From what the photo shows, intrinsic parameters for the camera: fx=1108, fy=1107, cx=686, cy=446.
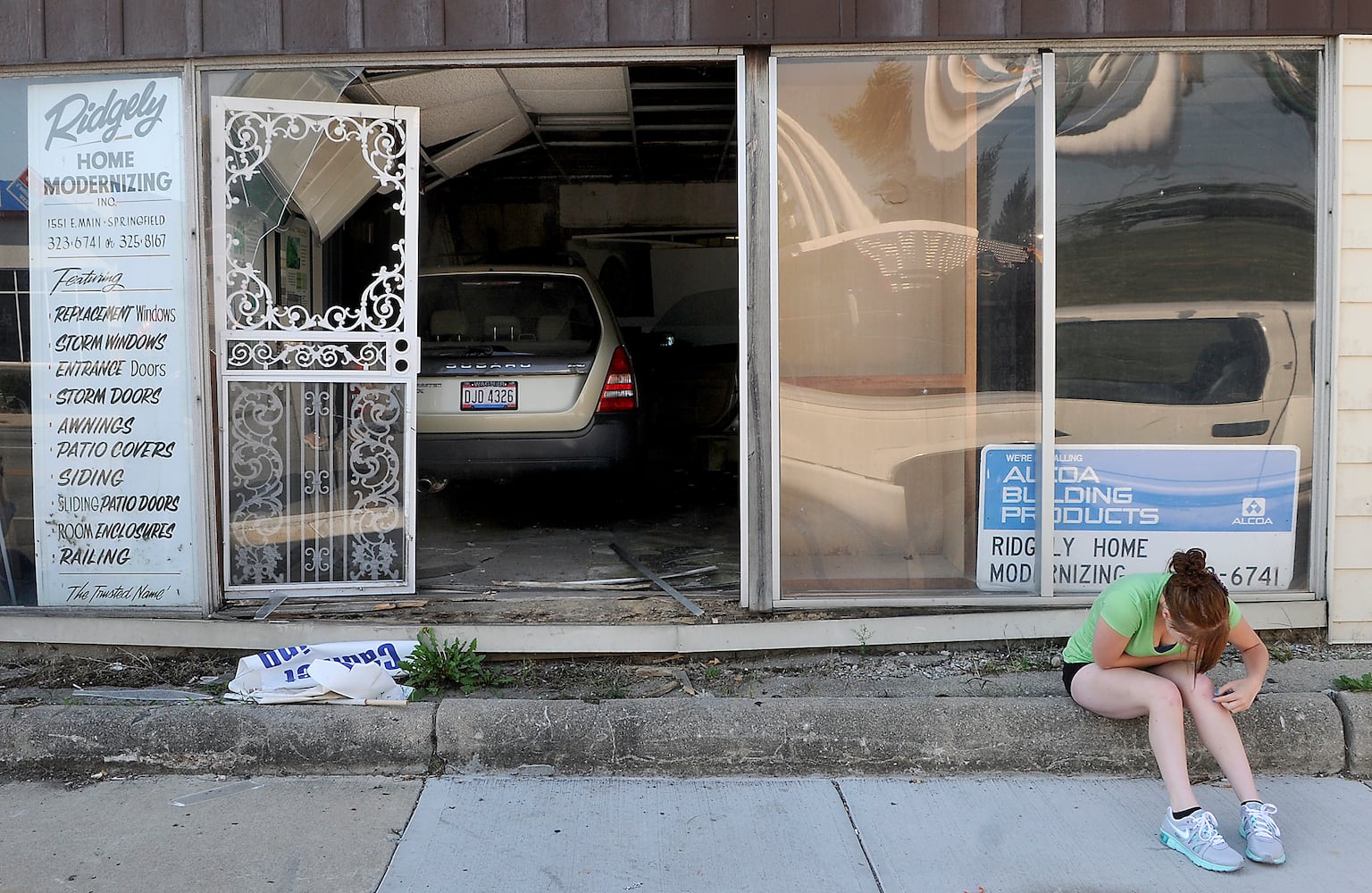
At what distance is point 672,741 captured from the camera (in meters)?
4.09

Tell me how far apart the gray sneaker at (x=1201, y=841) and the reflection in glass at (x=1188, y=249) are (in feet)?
6.54

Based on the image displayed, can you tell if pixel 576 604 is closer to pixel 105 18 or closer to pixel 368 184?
pixel 368 184

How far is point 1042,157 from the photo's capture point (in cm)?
490

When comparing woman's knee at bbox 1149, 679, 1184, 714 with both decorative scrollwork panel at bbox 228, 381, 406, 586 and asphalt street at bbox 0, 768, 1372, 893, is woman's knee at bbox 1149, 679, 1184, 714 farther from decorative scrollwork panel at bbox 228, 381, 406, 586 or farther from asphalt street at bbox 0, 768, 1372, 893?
decorative scrollwork panel at bbox 228, 381, 406, 586

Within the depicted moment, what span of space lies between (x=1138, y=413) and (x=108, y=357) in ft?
15.2

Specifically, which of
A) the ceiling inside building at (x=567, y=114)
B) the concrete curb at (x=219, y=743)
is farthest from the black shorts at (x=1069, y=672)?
the ceiling inside building at (x=567, y=114)

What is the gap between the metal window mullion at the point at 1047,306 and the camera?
4875mm

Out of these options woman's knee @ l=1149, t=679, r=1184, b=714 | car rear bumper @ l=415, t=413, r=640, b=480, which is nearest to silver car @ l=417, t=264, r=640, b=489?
car rear bumper @ l=415, t=413, r=640, b=480

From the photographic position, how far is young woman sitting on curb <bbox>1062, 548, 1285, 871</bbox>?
10.9 ft

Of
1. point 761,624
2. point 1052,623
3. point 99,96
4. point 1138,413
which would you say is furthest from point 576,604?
point 99,96

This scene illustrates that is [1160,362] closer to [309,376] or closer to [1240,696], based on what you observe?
[1240,696]

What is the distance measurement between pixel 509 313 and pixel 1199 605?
4745 mm

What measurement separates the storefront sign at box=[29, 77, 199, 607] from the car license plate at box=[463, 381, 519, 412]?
6.53ft

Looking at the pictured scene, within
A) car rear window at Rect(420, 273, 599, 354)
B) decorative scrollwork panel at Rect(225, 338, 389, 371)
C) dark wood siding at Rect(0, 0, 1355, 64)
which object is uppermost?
dark wood siding at Rect(0, 0, 1355, 64)
